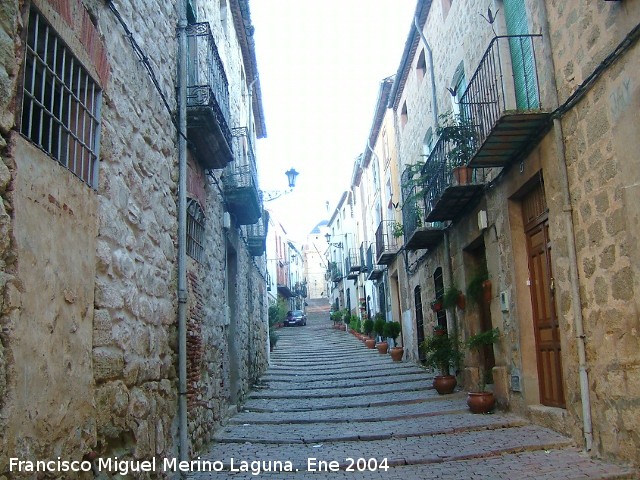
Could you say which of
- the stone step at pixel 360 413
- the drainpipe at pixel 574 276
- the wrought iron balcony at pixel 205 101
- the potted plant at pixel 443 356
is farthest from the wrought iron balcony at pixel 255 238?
the drainpipe at pixel 574 276

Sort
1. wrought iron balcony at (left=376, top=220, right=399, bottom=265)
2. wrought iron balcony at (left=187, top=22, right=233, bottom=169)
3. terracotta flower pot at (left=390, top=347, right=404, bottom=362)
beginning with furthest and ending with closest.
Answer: wrought iron balcony at (left=376, top=220, right=399, bottom=265) → terracotta flower pot at (left=390, top=347, right=404, bottom=362) → wrought iron balcony at (left=187, top=22, right=233, bottom=169)

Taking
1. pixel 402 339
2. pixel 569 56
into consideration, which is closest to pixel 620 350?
pixel 569 56

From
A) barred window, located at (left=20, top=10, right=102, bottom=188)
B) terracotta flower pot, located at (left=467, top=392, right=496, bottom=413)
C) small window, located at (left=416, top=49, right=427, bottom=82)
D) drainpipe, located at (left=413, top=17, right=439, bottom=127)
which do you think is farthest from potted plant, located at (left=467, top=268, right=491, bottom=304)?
barred window, located at (left=20, top=10, right=102, bottom=188)

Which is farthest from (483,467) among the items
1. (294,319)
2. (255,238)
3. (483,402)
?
(294,319)

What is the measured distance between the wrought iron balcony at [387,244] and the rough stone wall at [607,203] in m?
11.9

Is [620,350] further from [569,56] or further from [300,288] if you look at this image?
[300,288]

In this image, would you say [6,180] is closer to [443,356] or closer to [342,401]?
[342,401]

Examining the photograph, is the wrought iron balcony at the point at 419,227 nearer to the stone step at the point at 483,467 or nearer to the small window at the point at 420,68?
the small window at the point at 420,68

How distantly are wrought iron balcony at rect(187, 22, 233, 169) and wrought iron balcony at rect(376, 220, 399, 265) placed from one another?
10706mm

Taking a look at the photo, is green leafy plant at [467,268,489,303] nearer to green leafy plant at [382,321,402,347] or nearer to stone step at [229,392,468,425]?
stone step at [229,392,468,425]

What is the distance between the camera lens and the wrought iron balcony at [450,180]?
28.7ft

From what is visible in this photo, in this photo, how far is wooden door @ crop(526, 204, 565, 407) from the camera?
675 cm

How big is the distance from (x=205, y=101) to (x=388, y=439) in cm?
466

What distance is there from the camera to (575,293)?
5.68 m
